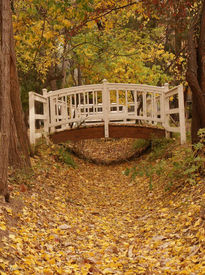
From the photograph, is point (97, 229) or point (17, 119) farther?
point (17, 119)

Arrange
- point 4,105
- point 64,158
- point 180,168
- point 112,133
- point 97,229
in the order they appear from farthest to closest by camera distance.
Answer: point 112,133 → point 64,158 → point 180,168 → point 97,229 → point 4,105

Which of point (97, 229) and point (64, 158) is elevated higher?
point (64, 158)

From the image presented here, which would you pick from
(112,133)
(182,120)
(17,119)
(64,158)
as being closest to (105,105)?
(112,133)

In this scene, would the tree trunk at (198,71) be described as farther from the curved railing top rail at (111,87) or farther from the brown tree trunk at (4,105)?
the curved railing top rail at (111,87)

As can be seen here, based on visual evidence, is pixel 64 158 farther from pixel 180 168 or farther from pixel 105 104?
pixel 180 168

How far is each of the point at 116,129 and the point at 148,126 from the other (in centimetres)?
92

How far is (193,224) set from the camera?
4.48 metres

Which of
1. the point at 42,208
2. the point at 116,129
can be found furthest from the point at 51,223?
the point at 116,129

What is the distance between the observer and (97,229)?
5.14 m

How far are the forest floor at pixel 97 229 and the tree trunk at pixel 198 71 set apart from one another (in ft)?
4.45

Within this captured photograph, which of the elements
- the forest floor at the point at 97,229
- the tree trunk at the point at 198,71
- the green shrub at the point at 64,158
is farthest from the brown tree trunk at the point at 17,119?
the tree trunk at the point at 198,71

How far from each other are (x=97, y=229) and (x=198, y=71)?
11.4ft

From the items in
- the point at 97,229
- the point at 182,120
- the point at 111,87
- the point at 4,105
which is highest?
the point at 111,87

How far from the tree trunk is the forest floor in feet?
4.45
